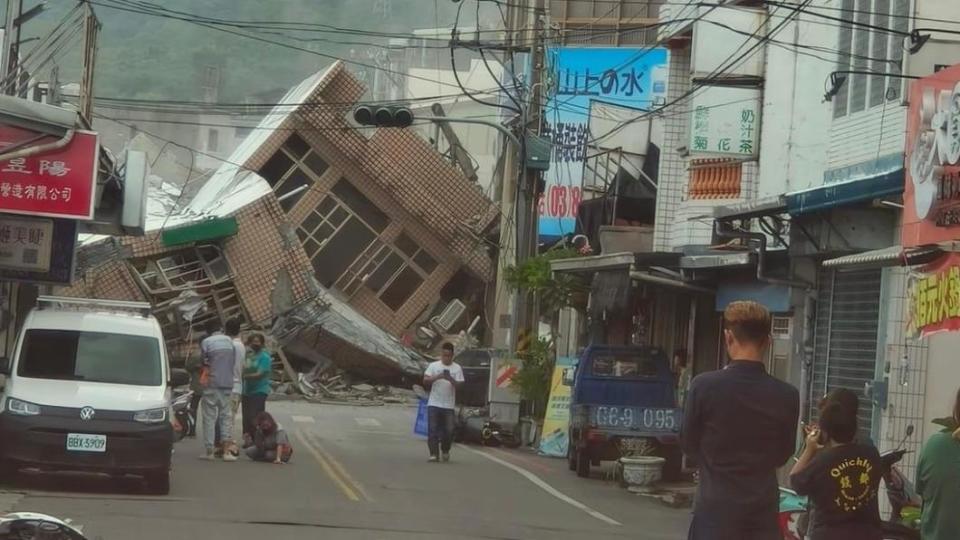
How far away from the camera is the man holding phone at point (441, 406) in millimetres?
23703

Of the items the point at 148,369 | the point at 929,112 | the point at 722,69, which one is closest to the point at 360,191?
the point at 722,69

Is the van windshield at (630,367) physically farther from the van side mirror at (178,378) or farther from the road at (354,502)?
the van side mirror at (178,378)

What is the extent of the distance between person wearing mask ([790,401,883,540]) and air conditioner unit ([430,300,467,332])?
135 feet

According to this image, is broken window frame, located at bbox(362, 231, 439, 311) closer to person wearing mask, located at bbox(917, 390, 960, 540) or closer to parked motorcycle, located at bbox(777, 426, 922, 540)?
parked motorcycle, located at bbox(777, 426, 922, 540)

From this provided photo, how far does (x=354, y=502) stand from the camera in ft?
56.6

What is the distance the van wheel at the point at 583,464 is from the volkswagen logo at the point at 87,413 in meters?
8.37

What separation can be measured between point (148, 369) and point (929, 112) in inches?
347

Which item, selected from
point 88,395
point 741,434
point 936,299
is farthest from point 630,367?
point 741,434

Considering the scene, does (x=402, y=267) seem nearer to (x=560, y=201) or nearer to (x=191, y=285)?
(x=191, y=285)

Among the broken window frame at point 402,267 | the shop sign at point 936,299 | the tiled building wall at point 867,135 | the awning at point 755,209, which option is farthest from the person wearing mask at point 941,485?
the broken window frame at point 402,267

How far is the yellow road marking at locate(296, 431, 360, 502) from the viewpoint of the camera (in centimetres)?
1807

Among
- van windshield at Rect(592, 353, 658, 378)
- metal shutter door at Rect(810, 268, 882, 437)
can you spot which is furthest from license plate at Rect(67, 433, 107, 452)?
van windshield at Rect(592, 353, 658, 378)

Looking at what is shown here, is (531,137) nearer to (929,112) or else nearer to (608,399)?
(608,399)

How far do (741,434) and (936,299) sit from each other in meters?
6.40
